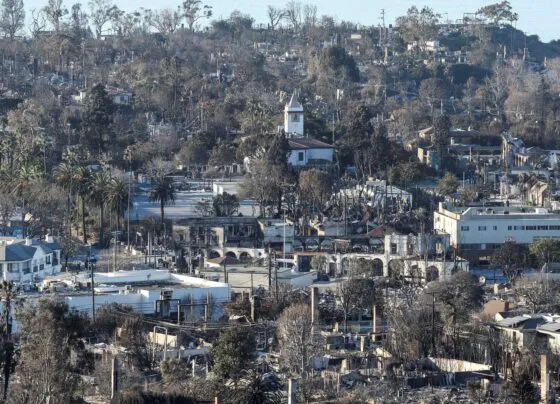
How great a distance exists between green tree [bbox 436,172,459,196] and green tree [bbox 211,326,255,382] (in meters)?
23.2

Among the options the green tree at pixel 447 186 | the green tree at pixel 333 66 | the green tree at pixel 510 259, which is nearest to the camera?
the green tree at pixel 510 259

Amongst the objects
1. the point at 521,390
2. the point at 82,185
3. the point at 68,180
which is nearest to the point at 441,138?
the point at 68,180

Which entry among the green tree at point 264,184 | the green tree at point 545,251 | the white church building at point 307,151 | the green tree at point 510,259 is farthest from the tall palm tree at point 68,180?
the green tree at point 545,251

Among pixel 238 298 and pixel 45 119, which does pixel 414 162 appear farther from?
pixel 238 298

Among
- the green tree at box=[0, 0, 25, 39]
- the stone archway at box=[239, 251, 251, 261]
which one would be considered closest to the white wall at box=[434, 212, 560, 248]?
the stone archway at box=[239, 251, 251, 261]

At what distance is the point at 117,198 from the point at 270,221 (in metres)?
3.60

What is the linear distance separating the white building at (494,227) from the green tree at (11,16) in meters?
44.6

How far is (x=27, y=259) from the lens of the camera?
40.3 meters

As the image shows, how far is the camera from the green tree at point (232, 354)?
2994cm

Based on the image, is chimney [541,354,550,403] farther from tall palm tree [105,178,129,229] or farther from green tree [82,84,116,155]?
green tree [82,84,116,155]

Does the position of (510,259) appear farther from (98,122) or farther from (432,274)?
(98,122)

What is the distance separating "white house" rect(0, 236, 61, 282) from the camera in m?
39.7

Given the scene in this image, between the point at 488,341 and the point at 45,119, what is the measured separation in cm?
3432

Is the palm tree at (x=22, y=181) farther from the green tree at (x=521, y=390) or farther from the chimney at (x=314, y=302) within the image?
the green tree at (x=521, y=390)
